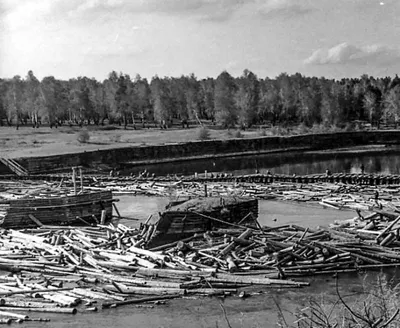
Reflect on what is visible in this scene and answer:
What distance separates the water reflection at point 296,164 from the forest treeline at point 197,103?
32842 mm

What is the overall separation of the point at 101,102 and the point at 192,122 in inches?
849

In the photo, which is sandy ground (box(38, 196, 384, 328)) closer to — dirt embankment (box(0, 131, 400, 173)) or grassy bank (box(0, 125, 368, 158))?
dirt embankment (box(0, 131, 400, 173))

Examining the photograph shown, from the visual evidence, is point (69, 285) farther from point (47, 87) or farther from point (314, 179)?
point (47, 87)

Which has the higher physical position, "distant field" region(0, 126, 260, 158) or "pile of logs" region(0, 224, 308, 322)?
"distant field" region(0, 126, 260, 158)

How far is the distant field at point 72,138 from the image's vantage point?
267 ft

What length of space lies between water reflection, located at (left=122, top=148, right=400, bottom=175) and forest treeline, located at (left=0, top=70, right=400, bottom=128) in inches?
1293

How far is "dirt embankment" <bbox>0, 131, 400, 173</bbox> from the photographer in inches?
2854

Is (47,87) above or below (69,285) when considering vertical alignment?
above

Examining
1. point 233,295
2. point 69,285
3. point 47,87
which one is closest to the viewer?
point 233,295

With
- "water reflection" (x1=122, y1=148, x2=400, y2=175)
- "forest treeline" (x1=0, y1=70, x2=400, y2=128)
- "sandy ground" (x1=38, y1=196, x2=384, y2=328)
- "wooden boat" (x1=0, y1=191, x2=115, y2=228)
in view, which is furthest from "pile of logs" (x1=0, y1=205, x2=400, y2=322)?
"forest treeline" (x1=0, y1=70, x2=400, y2=128)

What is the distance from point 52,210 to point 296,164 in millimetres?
45648

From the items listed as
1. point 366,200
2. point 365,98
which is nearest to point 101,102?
point 365,98

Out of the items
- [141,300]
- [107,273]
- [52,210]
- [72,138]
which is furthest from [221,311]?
[72,138]

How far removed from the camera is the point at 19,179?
6212 centimetres
